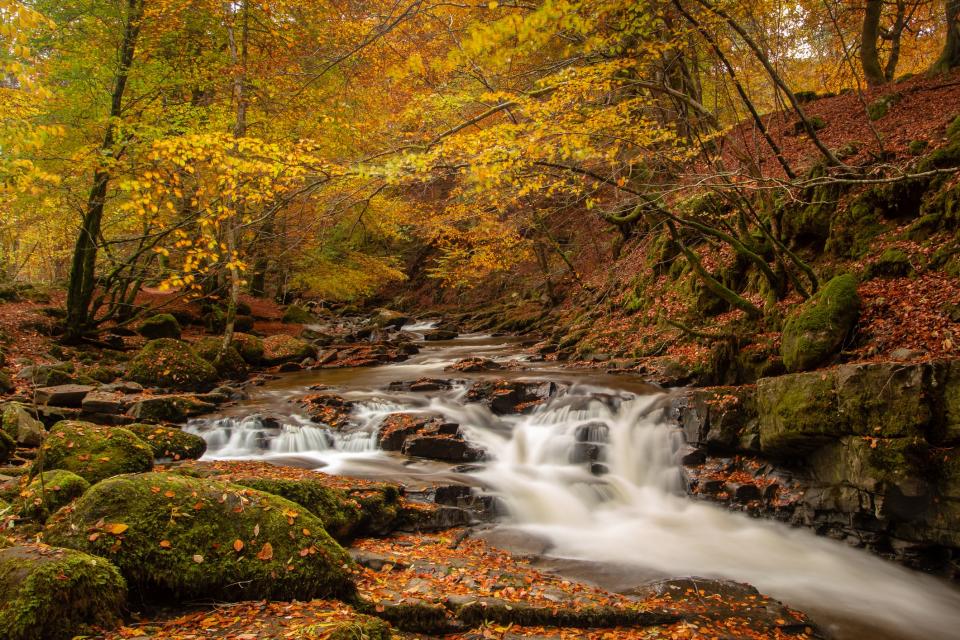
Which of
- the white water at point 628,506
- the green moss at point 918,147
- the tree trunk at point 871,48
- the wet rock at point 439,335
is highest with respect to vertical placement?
the tree trunk at point 871,48

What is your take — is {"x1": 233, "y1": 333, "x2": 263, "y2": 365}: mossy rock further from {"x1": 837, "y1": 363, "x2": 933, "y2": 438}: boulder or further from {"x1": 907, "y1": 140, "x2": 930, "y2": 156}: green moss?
{"x1": 907, "y1": 140, "x2": 930, "y2": 156}: green moss

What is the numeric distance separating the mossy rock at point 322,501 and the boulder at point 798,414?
537 centimetres

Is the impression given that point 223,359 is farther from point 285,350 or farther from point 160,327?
point 160,327

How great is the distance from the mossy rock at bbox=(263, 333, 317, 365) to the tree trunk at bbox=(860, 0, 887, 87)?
707 inches

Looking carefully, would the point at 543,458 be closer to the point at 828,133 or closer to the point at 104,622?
the point at 104,622

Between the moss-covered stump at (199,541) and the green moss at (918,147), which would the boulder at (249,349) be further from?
the green moss at (918,147)

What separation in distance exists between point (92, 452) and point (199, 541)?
8.16ft

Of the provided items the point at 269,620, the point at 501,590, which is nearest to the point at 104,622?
the point at 269,620

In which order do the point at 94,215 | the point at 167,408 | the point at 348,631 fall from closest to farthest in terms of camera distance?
the point at 348,631 → the point at 167,408 → the point at 94,215

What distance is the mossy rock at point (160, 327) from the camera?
15.8m

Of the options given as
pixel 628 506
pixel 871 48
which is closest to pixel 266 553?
pixel 628 506

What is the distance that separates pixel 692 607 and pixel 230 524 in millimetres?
4093

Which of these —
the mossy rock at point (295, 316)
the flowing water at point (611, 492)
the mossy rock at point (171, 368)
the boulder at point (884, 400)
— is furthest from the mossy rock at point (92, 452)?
the mossy rock at point (295, 316)

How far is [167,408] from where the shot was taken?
975 cm
